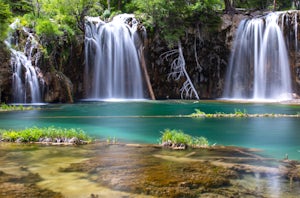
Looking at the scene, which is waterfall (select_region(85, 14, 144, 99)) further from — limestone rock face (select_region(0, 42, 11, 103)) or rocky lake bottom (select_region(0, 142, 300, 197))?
rocky lake bottom (select_region(0, 142, 300, 197))

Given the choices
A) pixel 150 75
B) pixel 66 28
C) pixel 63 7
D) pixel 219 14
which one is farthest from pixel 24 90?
pixel 219 14

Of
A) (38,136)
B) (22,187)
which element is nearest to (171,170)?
(22,187)

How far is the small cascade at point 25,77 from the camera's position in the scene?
91.2ft

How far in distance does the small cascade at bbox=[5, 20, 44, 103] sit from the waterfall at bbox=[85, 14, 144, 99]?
7.33 meters

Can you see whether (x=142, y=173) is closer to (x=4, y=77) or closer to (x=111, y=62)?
(x=4, y=77)

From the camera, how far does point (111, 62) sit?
36.0m

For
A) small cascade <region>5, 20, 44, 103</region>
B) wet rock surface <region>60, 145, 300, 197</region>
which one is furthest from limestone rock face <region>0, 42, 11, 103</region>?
wet rock surface <region>60, 145, 300, 197</region>

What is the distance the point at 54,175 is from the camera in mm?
7160

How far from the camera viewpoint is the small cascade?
91.2ft

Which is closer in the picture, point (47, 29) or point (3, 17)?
point (3, 17)

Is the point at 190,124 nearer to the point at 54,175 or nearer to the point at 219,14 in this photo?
the point at 54,175

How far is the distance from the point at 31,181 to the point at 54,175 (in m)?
0.52

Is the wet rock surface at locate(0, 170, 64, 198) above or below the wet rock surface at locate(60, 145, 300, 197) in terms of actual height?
above

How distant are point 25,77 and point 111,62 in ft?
32.0
